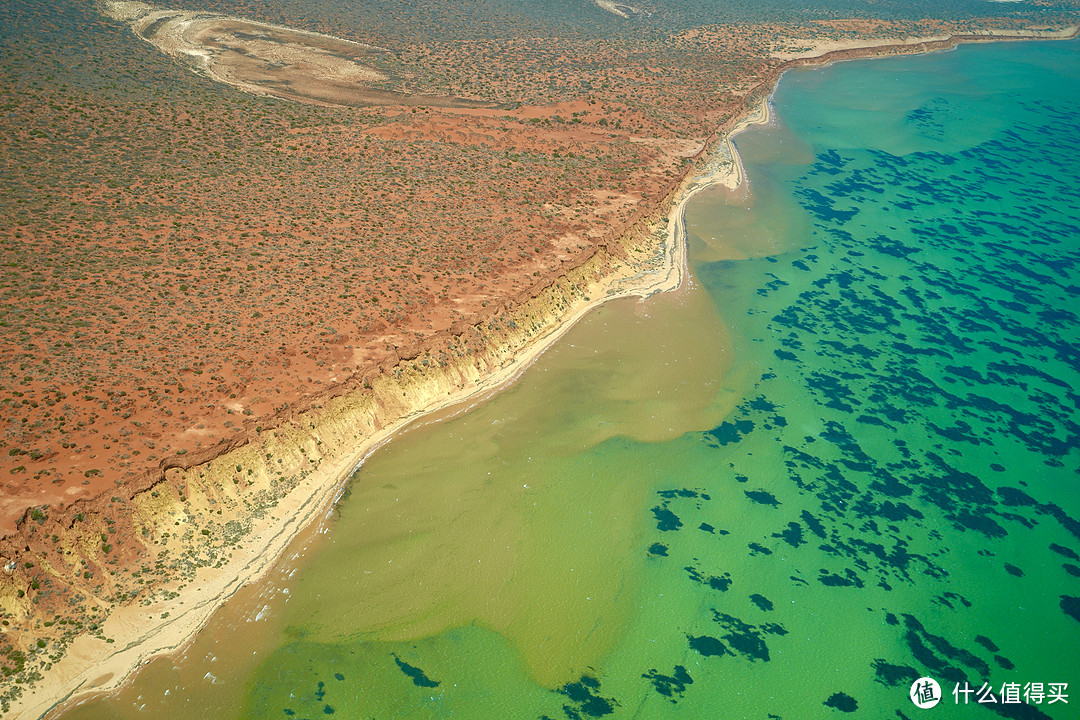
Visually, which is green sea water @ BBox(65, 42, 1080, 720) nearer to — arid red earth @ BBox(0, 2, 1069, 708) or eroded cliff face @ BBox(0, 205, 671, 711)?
eroded cliff face @ BBox(0, 205, 671, 711)

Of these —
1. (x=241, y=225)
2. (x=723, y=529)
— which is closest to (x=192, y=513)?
(x=241, y=225)

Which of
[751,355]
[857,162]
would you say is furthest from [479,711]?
[857,162]

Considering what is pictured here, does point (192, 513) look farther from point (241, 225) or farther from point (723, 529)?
point (723, 529)

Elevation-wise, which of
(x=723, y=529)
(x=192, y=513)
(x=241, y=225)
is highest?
(x=241, y=225)

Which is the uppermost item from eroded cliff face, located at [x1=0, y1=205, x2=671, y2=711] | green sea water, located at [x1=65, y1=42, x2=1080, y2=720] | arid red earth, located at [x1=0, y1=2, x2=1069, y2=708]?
arid red earth, located at [x1=0, y1=2, x2=1069, y2=708]

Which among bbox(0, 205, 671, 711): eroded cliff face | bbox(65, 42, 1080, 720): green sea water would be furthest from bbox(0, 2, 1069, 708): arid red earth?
bbox(65, 42, 1080, 720): green sea water

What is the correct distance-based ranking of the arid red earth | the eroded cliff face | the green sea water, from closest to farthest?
the eroded cliff face
the green sea water
the arid red earth

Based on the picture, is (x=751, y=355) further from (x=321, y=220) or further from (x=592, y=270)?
(x=321, y=220)

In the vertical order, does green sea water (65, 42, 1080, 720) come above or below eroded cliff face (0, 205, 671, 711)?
below
